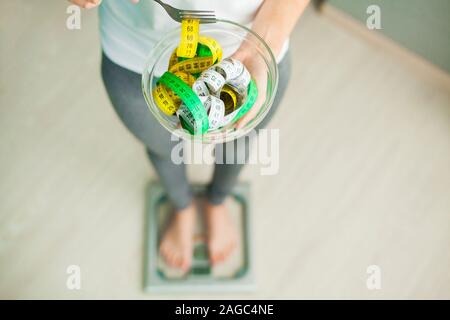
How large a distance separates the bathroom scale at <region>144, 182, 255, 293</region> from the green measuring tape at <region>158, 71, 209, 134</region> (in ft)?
2.42

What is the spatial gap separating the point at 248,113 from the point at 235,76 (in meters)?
0.05

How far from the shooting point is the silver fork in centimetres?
60

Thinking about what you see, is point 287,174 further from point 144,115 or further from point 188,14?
point 188,14

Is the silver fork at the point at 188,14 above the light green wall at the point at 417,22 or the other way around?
the other way around

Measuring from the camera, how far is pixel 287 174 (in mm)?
1314

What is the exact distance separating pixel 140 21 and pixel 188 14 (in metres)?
0.08

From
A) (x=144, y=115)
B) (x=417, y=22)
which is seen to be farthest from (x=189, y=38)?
(x=417, y=22)

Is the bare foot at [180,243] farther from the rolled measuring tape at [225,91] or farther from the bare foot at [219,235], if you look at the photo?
the rolled measuring tape at [225,91]

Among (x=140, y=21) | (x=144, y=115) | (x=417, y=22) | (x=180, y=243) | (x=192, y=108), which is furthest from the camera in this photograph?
(x=417, y=22)

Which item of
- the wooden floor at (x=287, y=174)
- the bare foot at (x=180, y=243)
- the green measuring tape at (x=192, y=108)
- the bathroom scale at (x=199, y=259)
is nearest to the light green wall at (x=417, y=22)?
the wooden floor at (x=287, y=174)

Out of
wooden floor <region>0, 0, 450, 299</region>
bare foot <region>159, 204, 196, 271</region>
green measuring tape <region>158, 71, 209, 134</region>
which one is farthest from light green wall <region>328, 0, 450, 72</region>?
green measuring tape <region>158, 71, 209, 134</region>

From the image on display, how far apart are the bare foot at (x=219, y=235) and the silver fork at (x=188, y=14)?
2.20ft

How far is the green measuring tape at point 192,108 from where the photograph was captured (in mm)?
539

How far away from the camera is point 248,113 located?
1.94 ft
